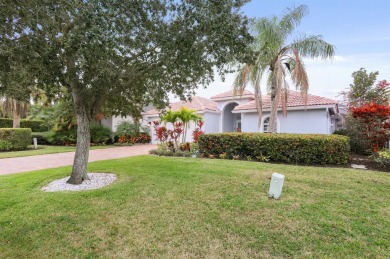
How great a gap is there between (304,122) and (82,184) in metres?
14.7

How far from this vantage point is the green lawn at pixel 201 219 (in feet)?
12.9

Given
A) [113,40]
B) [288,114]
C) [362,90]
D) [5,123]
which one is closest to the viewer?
[113,40]

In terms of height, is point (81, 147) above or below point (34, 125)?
below

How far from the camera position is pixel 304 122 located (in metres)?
16.0

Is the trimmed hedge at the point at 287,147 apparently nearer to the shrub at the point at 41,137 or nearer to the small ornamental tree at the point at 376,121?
the small ornamental tree at the point at 376,121

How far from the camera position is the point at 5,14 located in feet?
16.7

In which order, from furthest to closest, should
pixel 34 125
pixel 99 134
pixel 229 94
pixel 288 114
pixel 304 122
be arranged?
pixel 34 125 → pixel 229 94 → pixel 99 134 → pixel 288 114 → pixel 304 122

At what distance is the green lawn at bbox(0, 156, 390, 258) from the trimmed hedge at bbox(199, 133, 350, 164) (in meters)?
2.46

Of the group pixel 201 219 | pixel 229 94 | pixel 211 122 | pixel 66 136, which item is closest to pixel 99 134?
pixel 66 136

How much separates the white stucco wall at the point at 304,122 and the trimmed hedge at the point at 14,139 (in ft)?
60.2

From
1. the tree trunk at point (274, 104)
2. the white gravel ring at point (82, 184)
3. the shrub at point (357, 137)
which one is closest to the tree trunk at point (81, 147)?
the white gravel ring at point (82, 184)

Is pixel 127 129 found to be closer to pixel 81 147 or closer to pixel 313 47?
pixel 81 147

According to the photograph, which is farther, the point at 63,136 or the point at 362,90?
the point at 63,136

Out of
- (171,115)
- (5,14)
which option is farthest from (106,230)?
(171,115)
